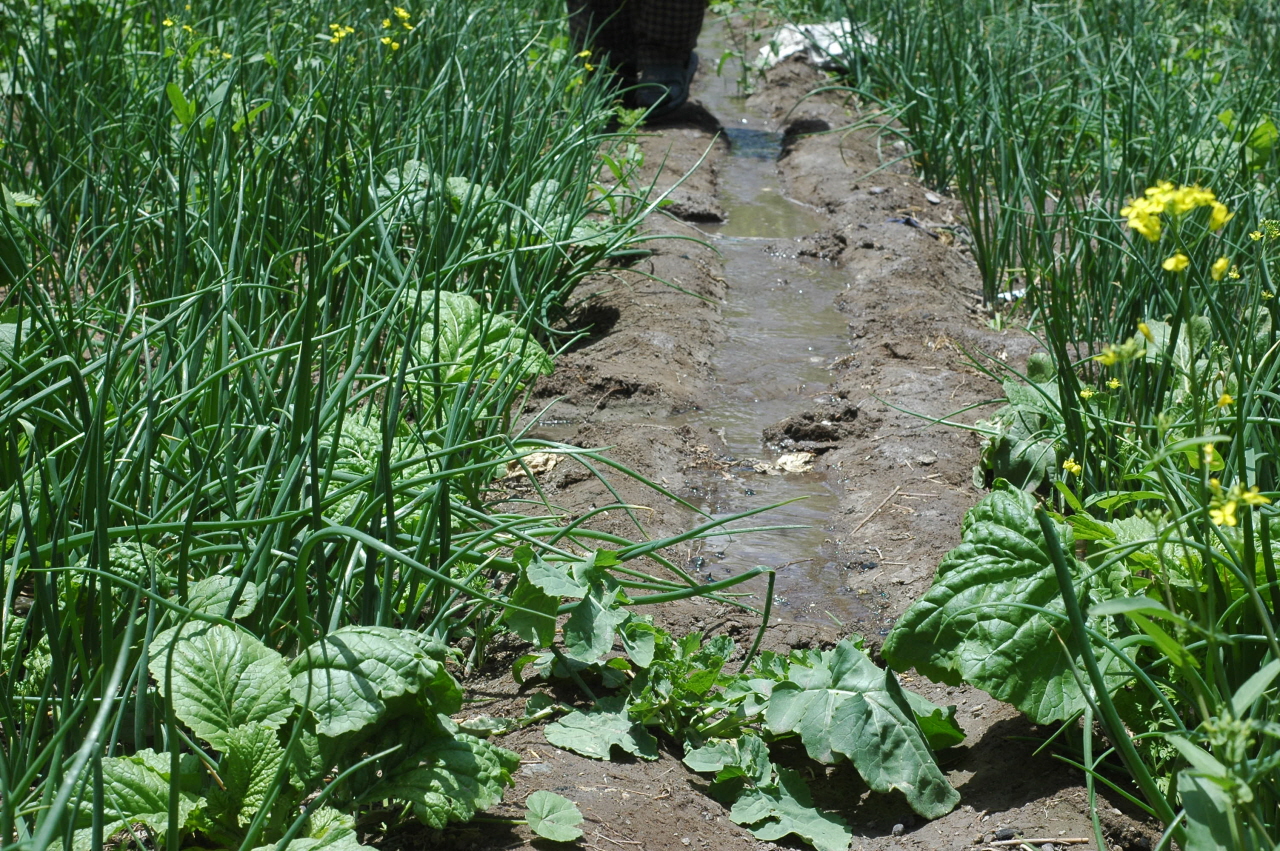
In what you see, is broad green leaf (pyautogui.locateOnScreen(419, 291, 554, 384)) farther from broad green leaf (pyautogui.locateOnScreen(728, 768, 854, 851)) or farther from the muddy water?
broad green leaf (pyautogui.locateOnScreen(728, 768, 854, 851))

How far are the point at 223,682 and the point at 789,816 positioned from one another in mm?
785

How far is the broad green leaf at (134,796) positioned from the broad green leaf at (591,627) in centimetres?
52

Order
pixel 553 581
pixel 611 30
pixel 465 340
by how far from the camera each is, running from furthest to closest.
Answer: pixel 611 30 → pixel 465 340 → pixel 553 581

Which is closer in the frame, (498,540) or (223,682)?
(223,682)

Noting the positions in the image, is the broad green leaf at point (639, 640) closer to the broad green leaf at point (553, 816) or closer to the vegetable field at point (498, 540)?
the vegetable field at point (498, 540)

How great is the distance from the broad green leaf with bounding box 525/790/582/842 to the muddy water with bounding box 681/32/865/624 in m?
0.70

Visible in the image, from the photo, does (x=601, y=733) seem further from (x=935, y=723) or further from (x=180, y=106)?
(x=180, y=106)

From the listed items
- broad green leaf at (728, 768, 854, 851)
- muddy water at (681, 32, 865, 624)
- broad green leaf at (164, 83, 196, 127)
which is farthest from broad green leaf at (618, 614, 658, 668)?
broad green leaf at (164, 83, 196, 127)

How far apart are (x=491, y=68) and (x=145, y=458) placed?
8.56ft

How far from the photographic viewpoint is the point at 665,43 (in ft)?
22.1

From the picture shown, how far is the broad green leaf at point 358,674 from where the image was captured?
4.24 ft

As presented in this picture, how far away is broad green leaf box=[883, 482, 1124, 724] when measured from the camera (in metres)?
1.58

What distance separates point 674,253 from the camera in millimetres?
4312

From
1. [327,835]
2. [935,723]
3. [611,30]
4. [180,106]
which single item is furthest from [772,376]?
[611,30]
